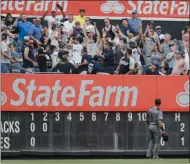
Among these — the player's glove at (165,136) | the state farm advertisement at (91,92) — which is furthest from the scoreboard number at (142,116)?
the player's glove at (165,136)

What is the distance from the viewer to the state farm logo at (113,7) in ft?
85.6

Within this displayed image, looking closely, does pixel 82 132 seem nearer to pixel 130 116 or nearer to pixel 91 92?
pixel 91 92

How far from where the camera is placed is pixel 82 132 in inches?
875

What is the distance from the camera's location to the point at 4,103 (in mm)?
21984

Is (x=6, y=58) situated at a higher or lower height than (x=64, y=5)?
lower

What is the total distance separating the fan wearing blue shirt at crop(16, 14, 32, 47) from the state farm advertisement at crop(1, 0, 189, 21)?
137 cm

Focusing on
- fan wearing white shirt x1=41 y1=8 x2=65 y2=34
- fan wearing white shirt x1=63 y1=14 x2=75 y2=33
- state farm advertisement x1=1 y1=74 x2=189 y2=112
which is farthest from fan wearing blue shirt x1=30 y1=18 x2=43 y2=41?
state farm advertisement x1=1 y1=74 x2=189 y2=112

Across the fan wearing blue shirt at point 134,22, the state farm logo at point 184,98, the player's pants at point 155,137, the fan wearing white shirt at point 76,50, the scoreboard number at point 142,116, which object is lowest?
the player's pants at point 155,137

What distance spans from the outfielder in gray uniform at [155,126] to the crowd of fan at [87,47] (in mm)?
2604

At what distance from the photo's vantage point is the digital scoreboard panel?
866 inches

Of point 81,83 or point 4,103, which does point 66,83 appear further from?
point 4,103

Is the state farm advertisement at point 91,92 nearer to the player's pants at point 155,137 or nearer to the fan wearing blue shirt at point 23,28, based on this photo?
the player's pants at point 155,137

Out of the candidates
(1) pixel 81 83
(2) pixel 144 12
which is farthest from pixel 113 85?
(2) pixel 144 12

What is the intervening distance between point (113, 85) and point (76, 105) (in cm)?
129
